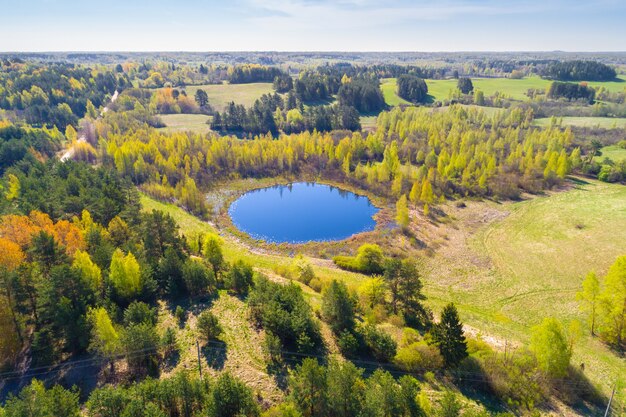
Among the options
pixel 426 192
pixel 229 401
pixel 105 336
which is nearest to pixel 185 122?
pixel 426 192

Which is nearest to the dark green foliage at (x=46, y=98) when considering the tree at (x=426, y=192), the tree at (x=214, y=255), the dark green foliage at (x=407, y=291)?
the tree at (x=214, y=255)

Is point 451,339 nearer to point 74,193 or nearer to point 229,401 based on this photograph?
point 229,401

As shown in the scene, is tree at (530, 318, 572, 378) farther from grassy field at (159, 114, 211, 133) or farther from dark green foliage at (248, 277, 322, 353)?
grassy field at (159, 114, 211, 133)

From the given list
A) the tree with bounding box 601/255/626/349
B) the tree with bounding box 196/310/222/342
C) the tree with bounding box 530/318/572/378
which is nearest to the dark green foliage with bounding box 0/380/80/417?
the tree with bounding box 196/310/222/342

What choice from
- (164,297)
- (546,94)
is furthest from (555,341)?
(546,94)

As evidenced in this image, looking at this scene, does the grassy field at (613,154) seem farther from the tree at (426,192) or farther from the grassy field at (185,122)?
the grassy field at (185,122)

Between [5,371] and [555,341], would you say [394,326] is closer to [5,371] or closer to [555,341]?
[555,341]
